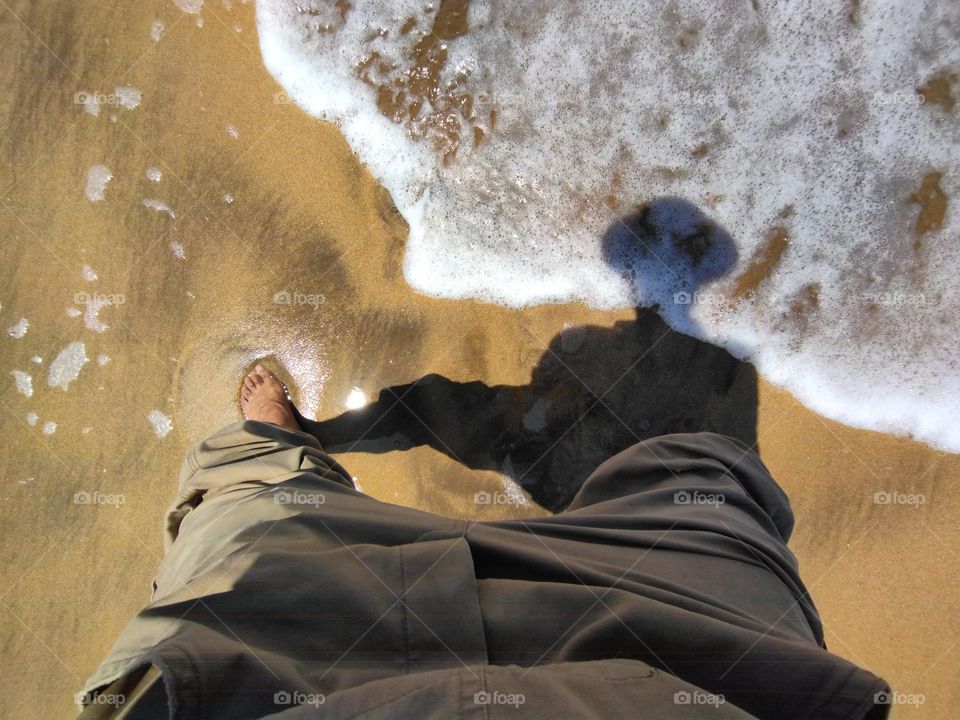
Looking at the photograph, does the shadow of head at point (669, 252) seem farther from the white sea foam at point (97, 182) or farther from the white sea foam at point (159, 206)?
the white sea foam at point (97, 182)

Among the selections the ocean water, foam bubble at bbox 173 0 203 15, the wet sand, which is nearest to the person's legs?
the wet sand

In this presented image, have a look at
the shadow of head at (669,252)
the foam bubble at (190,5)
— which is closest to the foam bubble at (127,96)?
the foam bubble at (190,5)

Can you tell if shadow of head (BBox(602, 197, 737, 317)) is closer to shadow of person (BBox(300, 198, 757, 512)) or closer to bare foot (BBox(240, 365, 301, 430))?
shadow of person (BBox(300, 198, 757, 512))

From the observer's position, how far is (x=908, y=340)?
2461 mm

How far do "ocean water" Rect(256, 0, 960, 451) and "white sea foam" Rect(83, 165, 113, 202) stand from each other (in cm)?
85

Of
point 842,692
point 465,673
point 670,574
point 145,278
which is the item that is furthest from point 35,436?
point 842,692

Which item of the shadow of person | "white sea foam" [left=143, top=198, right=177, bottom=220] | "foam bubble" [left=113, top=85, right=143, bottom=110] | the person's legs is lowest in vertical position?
the person's legs

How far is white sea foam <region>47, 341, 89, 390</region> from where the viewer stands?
98.2 inches

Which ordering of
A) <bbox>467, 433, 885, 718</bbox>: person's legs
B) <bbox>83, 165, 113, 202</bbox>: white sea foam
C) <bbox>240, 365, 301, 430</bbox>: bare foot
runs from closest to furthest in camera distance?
<bbox>467, 433, 885, 718</bbox>: person's legs < <bbox>240, 365, 301, 430</bbox>: bare foot < <bbox>83, 165, 113, 202</bbox>: white sea foam

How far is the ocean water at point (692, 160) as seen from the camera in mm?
2463

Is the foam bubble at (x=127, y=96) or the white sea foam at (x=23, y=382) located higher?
the foam bubble at (x=127, y=96)

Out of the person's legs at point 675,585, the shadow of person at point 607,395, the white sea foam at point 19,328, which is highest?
the white sea foam at point 19,328

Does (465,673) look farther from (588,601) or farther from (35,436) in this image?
(35,436)

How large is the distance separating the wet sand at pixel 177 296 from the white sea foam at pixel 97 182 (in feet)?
0.11
